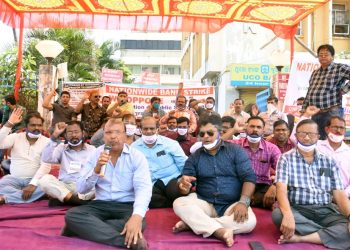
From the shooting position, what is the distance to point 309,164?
3.82 metres

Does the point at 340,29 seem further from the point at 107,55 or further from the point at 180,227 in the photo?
the point at 180,227

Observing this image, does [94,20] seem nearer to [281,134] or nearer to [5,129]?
[5,129]

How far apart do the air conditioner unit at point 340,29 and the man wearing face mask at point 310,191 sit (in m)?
15.0

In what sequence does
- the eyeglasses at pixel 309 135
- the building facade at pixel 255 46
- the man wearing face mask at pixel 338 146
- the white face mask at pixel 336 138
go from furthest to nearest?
the building facade at pixel 255 46 < the white face mask at pixel 336 138 < the man wearing face mask at pixel 338 146 < the eyeglasses at pixel 309 135

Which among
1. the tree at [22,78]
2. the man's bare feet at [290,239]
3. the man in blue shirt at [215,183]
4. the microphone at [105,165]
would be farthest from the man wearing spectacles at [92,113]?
the man's bare feet at [290,239]

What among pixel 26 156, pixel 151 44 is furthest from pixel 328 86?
pixel 151 44

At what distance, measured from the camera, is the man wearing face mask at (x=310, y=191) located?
3645mm

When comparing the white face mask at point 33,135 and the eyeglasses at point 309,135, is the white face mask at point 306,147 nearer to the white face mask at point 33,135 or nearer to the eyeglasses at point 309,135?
the eyeglasses at point 309,135

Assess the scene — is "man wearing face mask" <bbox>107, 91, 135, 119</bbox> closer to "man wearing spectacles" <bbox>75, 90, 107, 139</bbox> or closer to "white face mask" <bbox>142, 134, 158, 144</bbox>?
"man wearing spectacles" <bbox>75, 90, 107, 139</bbox>

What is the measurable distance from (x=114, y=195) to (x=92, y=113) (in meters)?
4.50

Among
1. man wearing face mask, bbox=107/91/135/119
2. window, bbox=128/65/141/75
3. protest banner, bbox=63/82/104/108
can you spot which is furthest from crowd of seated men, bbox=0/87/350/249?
window, bbox=128/65/141/75

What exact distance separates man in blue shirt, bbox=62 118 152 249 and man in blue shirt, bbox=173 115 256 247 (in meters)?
0.49

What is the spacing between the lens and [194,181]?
3971 millimetres

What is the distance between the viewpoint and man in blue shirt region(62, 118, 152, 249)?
3414 millimetres
